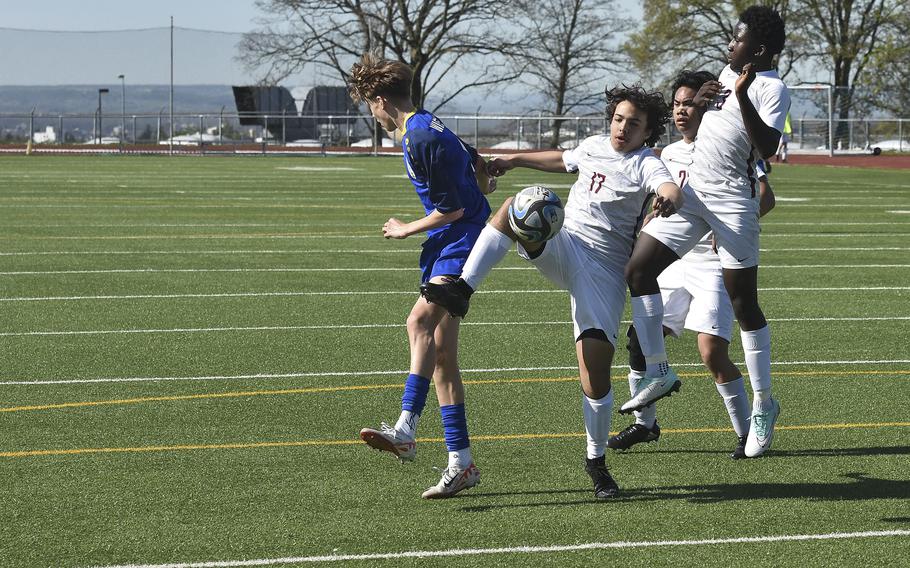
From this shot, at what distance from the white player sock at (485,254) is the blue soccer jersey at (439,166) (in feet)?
1.26

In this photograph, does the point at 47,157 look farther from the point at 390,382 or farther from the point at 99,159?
the point at 390,382

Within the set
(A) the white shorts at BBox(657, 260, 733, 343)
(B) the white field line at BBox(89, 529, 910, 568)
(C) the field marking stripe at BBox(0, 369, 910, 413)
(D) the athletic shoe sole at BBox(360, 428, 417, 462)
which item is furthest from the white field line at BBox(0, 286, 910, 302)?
(B) the white field line at BBox(89, 529, 910, 568)

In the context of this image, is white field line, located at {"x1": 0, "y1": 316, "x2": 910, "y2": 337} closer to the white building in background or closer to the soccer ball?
the soccer ball

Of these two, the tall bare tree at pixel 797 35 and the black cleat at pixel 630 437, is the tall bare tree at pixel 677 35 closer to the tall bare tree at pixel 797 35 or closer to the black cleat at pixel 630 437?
the tall bare tree at pixel 797 35

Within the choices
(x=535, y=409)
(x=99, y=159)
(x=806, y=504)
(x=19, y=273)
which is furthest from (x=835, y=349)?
(x=99, y=159)

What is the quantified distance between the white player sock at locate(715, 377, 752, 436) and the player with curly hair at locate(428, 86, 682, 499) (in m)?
1.15

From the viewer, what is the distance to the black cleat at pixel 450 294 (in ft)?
18.0

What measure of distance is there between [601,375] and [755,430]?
120 cm

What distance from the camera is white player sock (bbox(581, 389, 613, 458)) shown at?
19.3 ft

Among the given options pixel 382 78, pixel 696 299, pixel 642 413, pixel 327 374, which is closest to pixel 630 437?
pixel 642 413

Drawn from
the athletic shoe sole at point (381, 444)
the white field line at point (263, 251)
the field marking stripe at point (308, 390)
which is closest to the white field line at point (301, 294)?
the white field line at point (263, 251)

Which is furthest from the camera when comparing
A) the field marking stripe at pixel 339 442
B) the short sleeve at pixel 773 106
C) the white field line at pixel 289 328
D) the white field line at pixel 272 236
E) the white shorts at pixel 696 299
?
the white field line at pixel 272 236

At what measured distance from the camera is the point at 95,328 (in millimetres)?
10625

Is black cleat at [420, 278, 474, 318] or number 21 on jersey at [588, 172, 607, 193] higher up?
number 21 on jersey at [588, 172, 607, 193]
